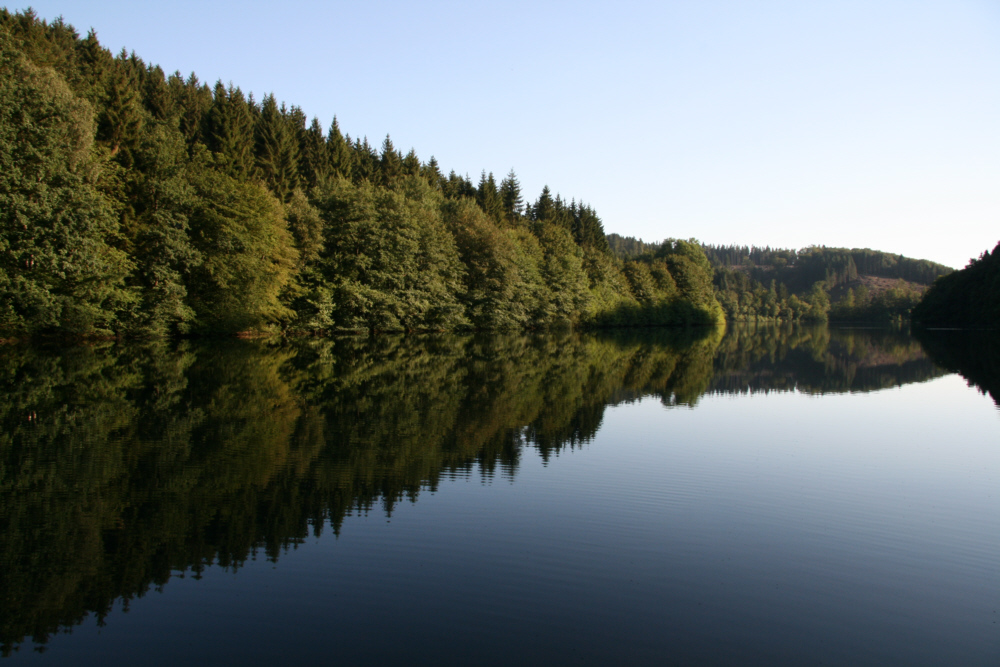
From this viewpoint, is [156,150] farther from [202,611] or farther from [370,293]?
[202,611]

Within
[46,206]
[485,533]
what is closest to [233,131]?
[46,206]

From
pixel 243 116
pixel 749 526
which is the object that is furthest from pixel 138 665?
pixel 243 116

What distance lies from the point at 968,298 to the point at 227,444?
123933mm

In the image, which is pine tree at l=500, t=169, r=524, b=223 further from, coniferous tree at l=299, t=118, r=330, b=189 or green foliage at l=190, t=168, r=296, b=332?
green foliage at l=190, t=168, r=296, b=332

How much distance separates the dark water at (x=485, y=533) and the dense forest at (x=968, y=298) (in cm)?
→ 9831

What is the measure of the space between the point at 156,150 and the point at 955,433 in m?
41.4

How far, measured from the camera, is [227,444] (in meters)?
12.0

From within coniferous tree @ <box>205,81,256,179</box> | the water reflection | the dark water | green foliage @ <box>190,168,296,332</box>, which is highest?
coniferous tree @ <box>205,81,256,179</box>

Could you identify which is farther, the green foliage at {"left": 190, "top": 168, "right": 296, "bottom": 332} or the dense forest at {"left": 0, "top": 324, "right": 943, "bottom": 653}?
the green foliage at {"left": 190, "top": 168, "right": 296, "bottom": 332}

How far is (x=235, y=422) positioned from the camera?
1417cm

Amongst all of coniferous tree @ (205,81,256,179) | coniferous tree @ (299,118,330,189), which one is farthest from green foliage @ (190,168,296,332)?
coniferous tree @ (299,118,330,189)

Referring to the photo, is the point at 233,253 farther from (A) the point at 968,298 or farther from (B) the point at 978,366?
(A) the point at 968,298

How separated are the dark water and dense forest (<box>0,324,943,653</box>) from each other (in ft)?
0.20

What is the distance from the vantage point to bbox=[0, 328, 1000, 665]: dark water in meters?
5.50
